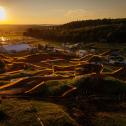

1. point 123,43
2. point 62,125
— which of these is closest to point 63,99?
point 62,125

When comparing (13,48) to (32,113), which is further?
(13,48)

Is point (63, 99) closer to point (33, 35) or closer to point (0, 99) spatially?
point (0, 99)

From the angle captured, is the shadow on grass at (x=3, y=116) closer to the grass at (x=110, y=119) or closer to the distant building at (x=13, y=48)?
the grass at (x=110, y=119)

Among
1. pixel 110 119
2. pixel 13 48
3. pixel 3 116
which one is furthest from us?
pixel 13 48

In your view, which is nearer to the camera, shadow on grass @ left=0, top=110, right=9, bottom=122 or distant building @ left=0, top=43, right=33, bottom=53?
shadow on grass @ left=0, top=110, right=9, bottom=122

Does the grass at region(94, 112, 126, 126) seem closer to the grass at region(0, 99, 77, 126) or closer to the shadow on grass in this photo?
the grass at region(0, 99, 77, 126)

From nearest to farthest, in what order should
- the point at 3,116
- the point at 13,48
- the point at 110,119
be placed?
the point at 3,116
the point at 110,119
the point at 13,48

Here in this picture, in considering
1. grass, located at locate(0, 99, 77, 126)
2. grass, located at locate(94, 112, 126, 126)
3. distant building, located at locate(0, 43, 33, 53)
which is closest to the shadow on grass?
grass, located at locate(0, 99, 77, 126)

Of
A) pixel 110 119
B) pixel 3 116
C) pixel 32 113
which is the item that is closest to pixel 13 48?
pixel 32 113

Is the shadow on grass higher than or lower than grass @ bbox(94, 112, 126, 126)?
higher

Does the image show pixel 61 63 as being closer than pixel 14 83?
No

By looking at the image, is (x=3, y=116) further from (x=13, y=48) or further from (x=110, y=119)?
(x=13, y=48)
